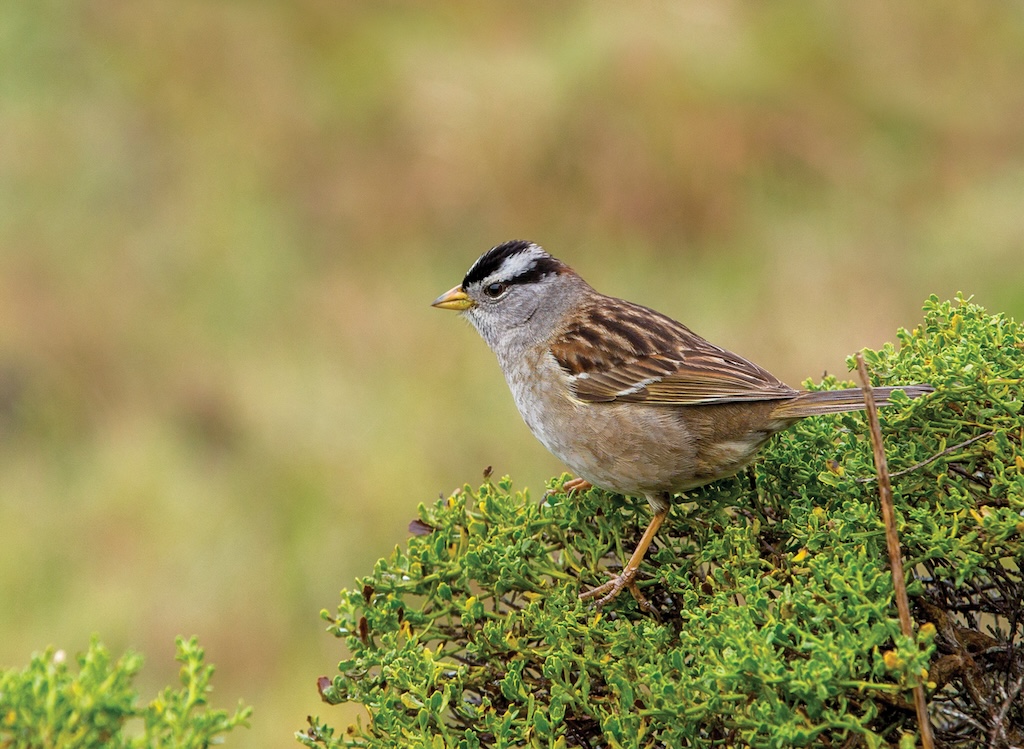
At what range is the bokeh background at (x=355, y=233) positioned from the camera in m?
6.33

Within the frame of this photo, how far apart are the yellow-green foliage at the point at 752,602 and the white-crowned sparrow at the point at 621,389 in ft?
0.41

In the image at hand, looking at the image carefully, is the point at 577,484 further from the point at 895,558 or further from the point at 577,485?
the point at 895,558

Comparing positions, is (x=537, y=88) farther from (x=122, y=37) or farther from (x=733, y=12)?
(x=122, y=37)

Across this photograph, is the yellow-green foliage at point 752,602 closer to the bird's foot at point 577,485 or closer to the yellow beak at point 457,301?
the bird's foot at point 577,485

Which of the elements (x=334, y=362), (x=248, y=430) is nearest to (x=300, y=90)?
(x=334, y=362)

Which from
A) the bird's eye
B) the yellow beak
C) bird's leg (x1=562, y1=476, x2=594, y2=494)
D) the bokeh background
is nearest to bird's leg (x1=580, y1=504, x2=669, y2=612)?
bird's leg (x1=562, y1=476, x2=594, y2=494)

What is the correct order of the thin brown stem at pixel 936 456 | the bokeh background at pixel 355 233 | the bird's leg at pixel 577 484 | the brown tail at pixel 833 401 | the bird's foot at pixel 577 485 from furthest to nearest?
the bokeh background at pixel 355 233, the bird's leg at pixel 577 484, the bird's foot at pixel 577 485, the brown tail at pixel 833 401, the thin brown stem at pixel 936 456

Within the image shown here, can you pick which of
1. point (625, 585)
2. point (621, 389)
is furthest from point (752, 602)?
point (621, 389)

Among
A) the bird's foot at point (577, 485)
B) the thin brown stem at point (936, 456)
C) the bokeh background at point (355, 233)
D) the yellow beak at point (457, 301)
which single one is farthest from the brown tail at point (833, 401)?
the bokeh background at point (355, 233)

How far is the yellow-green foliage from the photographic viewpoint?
7.29 ft

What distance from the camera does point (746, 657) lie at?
7.14 feet

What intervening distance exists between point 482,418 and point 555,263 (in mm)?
2510

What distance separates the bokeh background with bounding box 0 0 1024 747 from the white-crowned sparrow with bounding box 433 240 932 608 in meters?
2.11

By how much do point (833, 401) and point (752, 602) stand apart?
2.89ft
